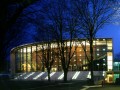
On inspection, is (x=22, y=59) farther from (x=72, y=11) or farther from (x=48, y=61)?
(x=72, y=11)

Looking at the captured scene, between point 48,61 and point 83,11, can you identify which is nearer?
point 83,11

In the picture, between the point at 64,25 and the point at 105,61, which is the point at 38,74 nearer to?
the point at 105,61

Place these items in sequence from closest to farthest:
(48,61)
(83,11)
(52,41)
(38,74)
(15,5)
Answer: (15,5), (83,11), (52,41), (48,61), (38,74)

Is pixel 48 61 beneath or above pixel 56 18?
beneath

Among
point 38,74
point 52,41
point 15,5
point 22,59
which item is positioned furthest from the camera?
point 22,59

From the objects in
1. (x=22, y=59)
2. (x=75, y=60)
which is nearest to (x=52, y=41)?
(x=75, y=60)

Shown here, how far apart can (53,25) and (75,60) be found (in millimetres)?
41967

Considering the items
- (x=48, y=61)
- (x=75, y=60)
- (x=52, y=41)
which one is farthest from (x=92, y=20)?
(x=75, y=60)

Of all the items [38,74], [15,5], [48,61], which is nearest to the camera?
[15,5]

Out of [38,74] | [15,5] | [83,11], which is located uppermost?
[83,11]

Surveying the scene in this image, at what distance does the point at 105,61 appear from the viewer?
9325 cm

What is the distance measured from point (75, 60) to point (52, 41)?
35531mm

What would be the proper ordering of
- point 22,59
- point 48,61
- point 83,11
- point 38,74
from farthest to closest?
point 22,59
point 38,74
point 48,61
point 83,11

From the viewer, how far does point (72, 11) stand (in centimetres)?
4916
